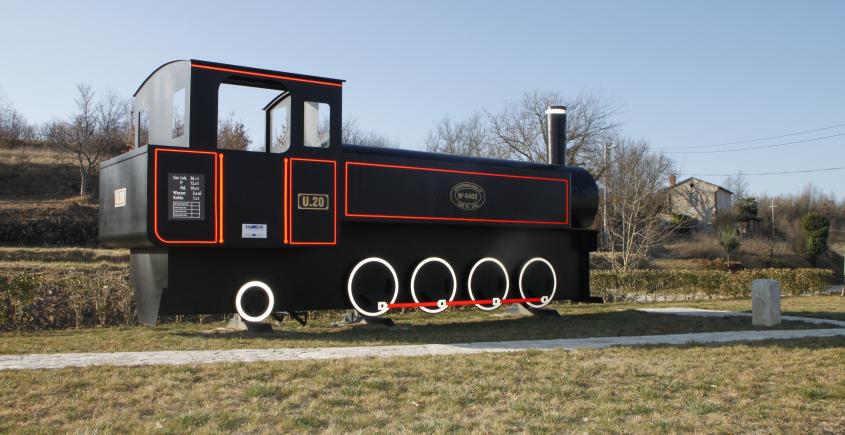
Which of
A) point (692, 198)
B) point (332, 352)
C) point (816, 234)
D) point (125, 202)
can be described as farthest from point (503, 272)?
point (692, 198)

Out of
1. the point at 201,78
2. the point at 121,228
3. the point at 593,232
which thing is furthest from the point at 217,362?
the point at 593,232

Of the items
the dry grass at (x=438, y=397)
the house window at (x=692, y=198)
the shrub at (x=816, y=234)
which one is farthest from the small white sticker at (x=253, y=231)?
the house window at (x=692, y=198)

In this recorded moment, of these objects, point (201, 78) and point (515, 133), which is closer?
point (201, 78)

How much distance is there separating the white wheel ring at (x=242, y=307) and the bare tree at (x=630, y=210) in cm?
1573

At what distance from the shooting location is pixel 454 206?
1162cm

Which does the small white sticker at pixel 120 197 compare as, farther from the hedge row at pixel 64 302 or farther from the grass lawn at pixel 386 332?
the hedge row at pixel 64 302

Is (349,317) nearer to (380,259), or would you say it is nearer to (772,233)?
(380,259)

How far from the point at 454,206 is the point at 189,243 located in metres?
4.26

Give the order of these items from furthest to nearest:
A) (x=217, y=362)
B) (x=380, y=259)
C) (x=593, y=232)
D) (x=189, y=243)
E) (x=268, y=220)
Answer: (x=593, y=232) < (x=380, y=259) < (x=268, y=220) < (x=189, y=243) < (x=217, y=362)

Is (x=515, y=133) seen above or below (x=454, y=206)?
above

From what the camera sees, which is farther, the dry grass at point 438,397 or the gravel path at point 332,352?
the gravel path at point 332,352

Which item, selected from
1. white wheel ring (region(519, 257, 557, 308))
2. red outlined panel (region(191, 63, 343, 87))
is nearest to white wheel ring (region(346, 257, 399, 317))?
white wheel ring (region(519, 257, 557, 308))

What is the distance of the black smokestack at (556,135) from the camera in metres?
13.7

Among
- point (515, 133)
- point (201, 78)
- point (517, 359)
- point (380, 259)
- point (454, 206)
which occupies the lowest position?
point (517, 359)
